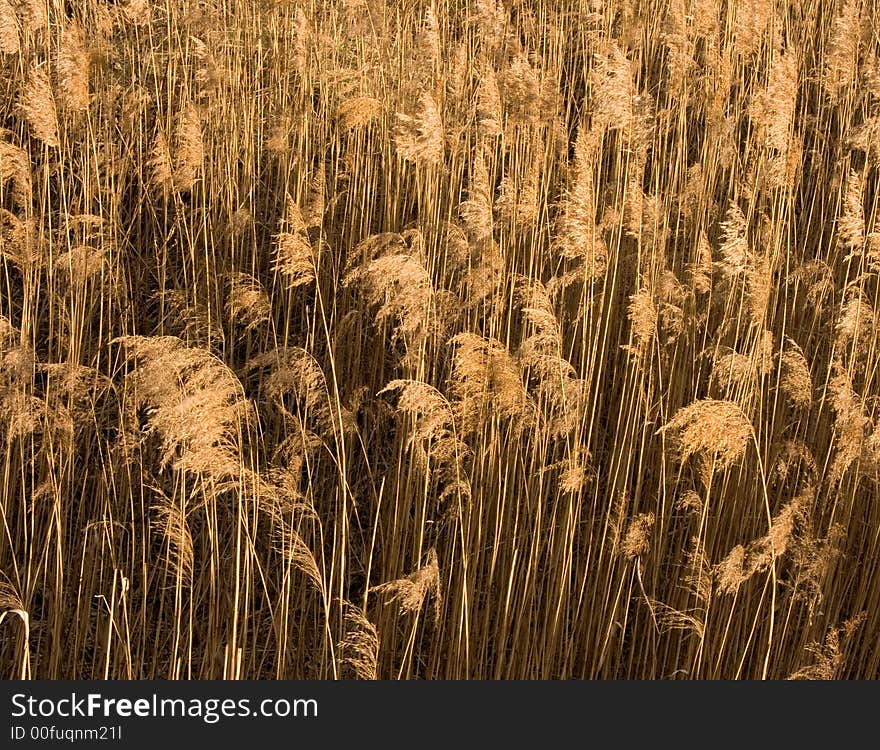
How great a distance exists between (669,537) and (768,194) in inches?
41.8

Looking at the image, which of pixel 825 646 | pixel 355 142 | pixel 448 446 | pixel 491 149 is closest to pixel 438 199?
pixel 491 149

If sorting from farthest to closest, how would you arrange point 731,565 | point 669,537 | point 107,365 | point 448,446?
1. point 107,365
2. point 669,537
3. point 448,446
4. point 731,565

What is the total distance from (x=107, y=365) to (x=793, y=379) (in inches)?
65.1

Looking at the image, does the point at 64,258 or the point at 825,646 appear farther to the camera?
the point at 64,258

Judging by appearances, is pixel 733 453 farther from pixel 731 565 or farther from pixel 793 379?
pixel 793 379

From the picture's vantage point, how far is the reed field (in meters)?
2.12

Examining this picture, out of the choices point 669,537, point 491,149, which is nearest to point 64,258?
point 491,149

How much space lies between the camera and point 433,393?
2.07 metres

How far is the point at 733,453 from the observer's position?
1979mm

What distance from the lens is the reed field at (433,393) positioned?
2.12m

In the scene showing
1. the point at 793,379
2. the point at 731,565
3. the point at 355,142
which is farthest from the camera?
the point at 355,142

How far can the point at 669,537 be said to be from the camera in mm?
2471

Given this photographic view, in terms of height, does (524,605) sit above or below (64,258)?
below

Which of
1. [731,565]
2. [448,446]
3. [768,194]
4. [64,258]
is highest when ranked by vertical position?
[768,194]
